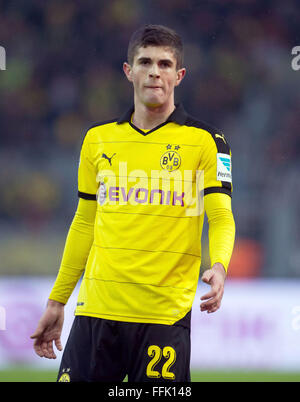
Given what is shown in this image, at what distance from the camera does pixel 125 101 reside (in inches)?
385

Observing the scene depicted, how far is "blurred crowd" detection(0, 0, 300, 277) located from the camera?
326 inches

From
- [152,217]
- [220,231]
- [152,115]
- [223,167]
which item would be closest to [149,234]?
[152,217]

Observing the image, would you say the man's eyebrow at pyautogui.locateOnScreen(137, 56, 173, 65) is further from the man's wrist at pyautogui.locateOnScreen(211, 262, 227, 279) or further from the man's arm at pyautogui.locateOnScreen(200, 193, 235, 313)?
the man's wrist at pyautogui.locateOnScreen(211, 262, 227, 279)

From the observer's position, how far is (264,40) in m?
10.4

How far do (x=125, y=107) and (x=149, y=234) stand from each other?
6.78 meters

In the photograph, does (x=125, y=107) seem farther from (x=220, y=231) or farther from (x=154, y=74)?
(x=220, y=231)

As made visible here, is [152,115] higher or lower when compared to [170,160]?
higher

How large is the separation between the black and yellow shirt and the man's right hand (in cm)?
A: 18

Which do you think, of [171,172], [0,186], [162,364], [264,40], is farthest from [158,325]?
[264,40]

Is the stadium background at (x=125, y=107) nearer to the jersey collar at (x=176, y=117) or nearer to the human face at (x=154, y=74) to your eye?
the jersey collar at (x=176, y=117)

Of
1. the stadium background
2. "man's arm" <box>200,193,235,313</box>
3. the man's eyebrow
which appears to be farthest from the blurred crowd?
the man's eyebrow

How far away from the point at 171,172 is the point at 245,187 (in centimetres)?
543

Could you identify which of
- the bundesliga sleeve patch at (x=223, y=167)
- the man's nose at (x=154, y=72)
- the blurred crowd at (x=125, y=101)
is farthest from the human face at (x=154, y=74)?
the blurred crowd at (x=125, y=101)

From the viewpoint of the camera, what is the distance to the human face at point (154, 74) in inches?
124
